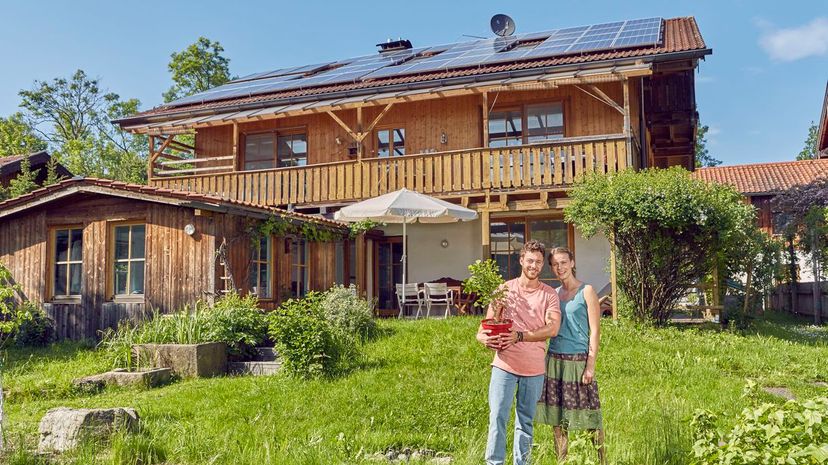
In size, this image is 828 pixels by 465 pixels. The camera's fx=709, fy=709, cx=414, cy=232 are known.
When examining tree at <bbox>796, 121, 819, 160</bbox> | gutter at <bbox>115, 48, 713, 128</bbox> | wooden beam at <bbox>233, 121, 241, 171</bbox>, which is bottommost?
wooden beam at <bbox>233, 121, 241, 171</bbox>

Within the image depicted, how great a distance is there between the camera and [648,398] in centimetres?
642

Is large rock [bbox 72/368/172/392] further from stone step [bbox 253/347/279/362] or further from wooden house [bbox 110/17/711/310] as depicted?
wooden house [bbox 110/17/711/310]

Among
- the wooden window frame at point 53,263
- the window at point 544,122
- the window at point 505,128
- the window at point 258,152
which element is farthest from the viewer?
the window at point 258,152

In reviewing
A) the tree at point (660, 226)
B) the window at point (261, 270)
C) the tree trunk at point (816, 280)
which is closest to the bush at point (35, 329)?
the window at point (261, 270)

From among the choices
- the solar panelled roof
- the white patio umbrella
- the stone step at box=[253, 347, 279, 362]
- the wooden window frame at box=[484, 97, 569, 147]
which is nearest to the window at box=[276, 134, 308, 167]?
the solar panelled roof

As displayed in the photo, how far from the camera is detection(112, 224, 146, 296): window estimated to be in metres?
11.8

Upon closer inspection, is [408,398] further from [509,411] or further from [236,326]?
[236,326]

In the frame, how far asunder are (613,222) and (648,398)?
510cm

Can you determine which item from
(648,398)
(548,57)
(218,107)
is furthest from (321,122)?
(648,398)

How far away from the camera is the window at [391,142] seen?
55.7 ft

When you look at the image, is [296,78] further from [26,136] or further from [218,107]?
[26,136]

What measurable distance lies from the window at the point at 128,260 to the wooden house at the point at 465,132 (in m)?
3.31

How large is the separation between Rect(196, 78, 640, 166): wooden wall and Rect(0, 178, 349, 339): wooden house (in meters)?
4.77

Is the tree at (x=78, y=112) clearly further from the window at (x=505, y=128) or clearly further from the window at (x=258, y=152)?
the window at (x=505, y=128)
